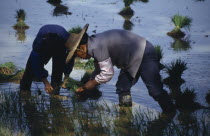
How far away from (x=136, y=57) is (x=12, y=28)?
26.8 feet

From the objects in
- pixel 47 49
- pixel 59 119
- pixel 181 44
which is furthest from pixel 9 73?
pixel 181 44

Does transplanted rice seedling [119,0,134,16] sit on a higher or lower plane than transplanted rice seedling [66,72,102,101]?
higher

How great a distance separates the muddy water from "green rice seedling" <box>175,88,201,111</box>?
32cm

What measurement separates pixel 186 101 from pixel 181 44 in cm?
494

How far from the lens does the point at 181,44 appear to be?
11.8 m

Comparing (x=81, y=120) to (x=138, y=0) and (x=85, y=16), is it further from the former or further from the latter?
(x=138, y=0)

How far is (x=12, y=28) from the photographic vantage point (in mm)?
Result: 13609

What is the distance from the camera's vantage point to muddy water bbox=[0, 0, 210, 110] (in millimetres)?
8506

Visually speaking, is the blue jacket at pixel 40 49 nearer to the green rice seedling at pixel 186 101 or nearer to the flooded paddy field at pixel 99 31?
the flooded paddy field at pixel 99 31

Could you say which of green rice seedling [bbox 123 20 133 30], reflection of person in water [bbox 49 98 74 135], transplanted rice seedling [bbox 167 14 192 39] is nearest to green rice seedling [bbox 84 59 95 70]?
reflection of person in water [bbox 49 98 74 135]

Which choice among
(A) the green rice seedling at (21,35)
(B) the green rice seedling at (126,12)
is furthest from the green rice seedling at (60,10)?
(A) the green rice seedling at (21,35)

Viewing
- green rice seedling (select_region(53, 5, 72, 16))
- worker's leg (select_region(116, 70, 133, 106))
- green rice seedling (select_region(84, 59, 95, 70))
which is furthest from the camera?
green rice seedling (select_region(53, 5, 72, 16))

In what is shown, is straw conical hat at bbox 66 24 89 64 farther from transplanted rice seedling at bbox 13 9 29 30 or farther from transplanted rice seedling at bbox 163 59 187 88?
transplanted rice seedling at bbox 13 9 29 30

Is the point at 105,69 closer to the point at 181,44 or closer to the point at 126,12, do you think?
the point at 181,44
